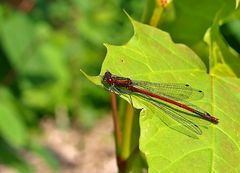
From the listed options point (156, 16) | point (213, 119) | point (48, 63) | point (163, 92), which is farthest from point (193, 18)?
point (48, 63)

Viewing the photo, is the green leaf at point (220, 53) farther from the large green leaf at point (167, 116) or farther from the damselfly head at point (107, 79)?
the damselfly head at point (107, 79)

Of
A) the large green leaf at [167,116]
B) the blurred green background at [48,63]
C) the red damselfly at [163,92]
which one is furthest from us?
the blurred green background at [48,63]

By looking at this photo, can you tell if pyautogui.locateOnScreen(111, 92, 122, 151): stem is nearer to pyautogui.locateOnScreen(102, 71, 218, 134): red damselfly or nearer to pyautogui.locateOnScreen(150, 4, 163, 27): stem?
pyautogui.locateOnScreen(102, 71, 218, 134): red damselfly

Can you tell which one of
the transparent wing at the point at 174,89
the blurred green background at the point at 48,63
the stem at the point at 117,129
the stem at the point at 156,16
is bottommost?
the blurred green background at the point at 48,63

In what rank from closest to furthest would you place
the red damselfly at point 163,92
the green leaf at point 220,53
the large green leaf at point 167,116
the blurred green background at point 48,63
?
the large green leaf at point 167,116
the red damselfly at point 163,92
the green leaf at point 220,53
the blurred green background at point 48,63

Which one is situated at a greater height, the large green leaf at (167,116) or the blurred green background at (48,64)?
the large green leaf at (167,116)

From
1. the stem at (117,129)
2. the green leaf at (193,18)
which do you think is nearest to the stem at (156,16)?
the green leaf at (193,18)

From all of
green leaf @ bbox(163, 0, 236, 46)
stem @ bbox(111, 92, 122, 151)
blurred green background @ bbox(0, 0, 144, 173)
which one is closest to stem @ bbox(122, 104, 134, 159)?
stem @ bbox(111, 92, 122, 151)
